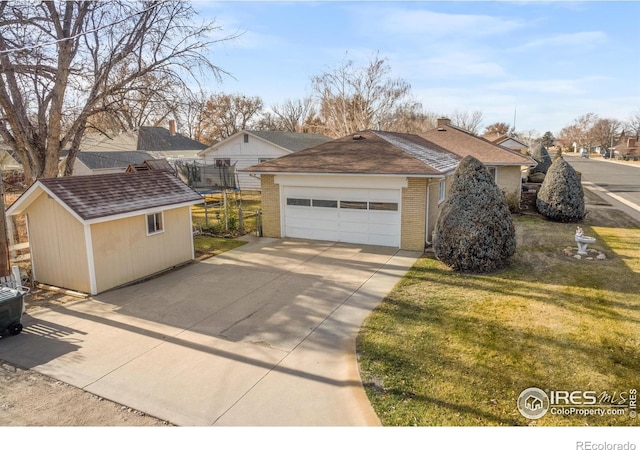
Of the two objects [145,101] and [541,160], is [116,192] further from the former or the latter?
[541,160]

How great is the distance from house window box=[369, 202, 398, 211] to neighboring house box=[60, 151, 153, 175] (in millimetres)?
19377

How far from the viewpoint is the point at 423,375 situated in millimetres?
6309

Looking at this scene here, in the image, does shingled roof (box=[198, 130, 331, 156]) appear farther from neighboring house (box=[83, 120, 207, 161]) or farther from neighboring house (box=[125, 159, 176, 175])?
neighboring house (box=[125, 159, 176, 175])

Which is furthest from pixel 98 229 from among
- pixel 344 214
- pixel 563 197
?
pixel 563 197

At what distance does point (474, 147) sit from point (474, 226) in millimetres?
14348

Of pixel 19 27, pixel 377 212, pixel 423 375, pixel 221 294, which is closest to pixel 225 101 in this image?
pixel 19 27

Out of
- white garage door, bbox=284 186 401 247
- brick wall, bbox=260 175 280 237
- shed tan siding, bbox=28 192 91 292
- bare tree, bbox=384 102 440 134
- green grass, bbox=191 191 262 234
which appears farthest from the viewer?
bare tree, bbox=384 102 440 134

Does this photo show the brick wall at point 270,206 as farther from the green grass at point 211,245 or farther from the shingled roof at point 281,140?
the shingled roof at point 281,140

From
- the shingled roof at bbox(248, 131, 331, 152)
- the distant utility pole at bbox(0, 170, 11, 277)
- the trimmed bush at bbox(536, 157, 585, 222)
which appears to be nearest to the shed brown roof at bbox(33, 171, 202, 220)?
the distant utility pole at bbox(0, 170, 11, 277)

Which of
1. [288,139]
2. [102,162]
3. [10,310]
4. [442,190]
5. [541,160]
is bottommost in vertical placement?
[10,310]

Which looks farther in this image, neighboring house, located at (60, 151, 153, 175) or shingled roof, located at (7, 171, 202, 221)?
neighboring house, located at (60, 151, 153, 175)

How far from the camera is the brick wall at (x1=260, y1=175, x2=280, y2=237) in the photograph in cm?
1631

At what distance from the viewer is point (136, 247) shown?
11375mm
